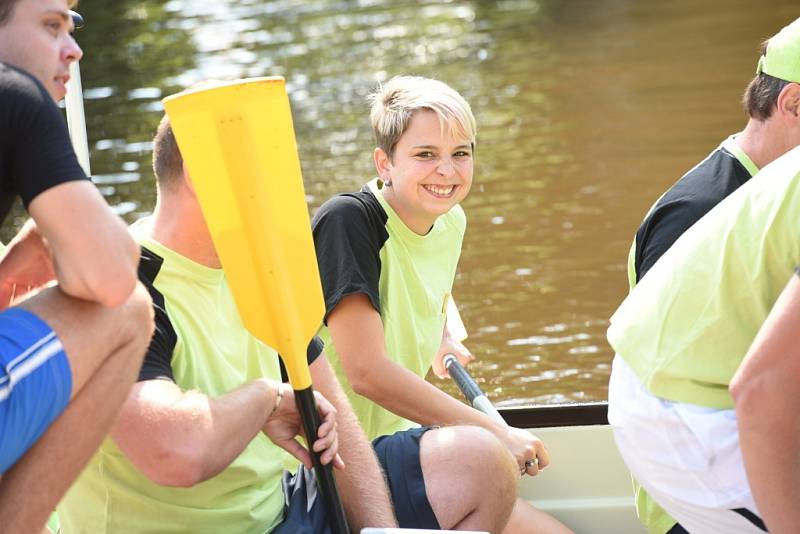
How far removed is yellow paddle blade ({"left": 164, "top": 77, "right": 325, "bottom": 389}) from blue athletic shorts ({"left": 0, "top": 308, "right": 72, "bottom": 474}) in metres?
0.43

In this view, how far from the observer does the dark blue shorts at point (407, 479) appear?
2.38 metres

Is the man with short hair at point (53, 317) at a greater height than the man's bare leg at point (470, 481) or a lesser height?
greater

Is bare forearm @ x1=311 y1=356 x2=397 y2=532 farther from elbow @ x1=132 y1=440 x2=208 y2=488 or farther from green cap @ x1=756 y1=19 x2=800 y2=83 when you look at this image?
green cap @ x1=756 y1=19 x2=800 y2=83

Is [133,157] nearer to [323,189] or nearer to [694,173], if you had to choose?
[323,189]

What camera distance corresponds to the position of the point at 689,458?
203cm

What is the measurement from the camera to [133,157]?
8508 millimetres

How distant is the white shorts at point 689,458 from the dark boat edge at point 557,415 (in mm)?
913

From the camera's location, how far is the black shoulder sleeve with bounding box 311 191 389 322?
2744 millimetres

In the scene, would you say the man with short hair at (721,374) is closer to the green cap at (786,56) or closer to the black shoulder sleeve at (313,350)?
the black shoulder sleeve at (313,350)

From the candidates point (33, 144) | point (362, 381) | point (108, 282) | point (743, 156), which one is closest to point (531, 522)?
point (362, 381)

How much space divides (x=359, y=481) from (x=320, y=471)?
0.11 metres

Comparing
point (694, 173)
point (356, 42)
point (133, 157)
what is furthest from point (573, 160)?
point (694, 173)

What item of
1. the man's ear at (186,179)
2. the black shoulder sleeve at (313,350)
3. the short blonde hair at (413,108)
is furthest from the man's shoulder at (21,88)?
the short blonde hair at (413,108)

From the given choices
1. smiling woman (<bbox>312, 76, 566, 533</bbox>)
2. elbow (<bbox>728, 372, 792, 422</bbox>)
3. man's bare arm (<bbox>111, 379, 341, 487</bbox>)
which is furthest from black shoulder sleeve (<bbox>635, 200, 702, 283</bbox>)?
man's bare arm (<bbox>111, 379, 341, 487</bbox>)
